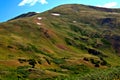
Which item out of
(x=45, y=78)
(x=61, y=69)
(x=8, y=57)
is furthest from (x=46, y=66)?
(x=45, y=78)

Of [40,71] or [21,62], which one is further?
[21,62]

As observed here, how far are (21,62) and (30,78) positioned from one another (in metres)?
34.6

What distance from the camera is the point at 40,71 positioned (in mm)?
168750

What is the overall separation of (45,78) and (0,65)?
1151 inches

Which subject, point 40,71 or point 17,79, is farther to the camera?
point 40,71

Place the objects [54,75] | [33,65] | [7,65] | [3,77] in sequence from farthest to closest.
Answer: [33,65]
[7,65]
[54,75]
[3,77]

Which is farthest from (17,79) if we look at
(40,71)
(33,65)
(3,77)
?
Result: (33,65)

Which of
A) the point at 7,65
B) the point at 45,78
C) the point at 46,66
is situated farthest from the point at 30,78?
the point at 46,66

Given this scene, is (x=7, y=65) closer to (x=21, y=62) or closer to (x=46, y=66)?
(x=21, y=62)

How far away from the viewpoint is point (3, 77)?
152 metres

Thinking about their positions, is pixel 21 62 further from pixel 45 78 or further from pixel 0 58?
pixel 45 78

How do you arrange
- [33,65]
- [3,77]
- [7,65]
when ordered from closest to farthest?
[3,77], [7,65], [33,65]

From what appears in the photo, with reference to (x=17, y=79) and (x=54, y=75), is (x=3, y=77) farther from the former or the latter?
(x=54, y=75)

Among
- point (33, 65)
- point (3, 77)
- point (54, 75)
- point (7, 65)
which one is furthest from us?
point (33, 65)
